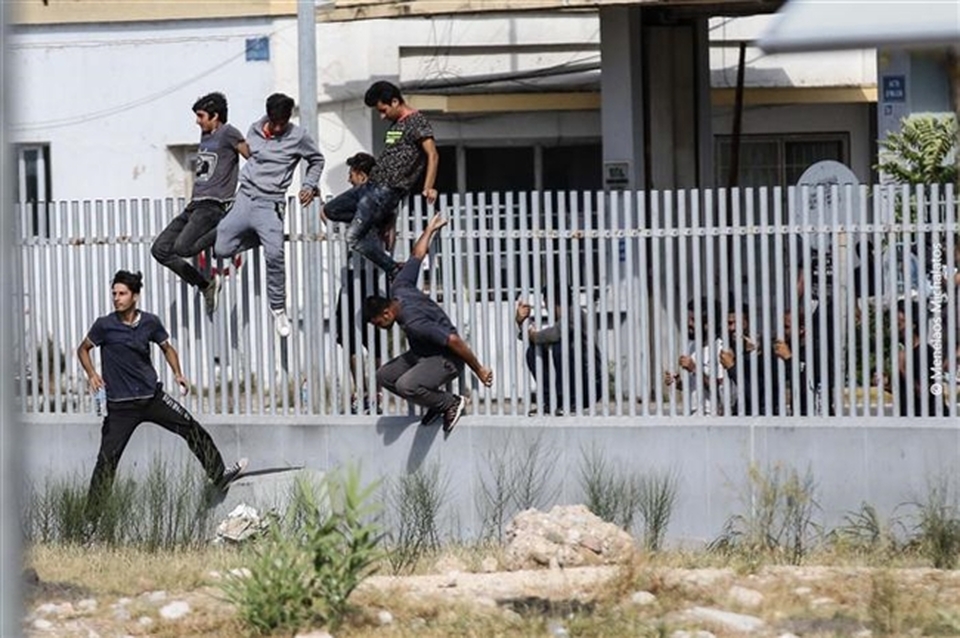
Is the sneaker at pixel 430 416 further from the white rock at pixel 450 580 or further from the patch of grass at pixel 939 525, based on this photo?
the patch of grass at pixel 939 525

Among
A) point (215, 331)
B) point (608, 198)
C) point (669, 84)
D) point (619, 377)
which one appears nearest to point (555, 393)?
point (619, 377)

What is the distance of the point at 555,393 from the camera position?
15469 millimetres

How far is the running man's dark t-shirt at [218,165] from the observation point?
1568 centimetres

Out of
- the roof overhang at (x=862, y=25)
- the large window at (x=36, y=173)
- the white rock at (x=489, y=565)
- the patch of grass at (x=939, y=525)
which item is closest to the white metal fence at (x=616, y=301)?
the patch of grass at (x=939, y=525)

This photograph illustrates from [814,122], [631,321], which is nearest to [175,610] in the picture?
[631,321]

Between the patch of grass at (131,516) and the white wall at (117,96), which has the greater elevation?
the white wall at (117,96)

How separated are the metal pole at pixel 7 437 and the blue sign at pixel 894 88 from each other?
14.0 m

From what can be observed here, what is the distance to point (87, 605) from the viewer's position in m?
12.5

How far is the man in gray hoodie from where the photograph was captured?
15.4 m

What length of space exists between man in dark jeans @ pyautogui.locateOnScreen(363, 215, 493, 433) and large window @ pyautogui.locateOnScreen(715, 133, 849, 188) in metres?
8.91

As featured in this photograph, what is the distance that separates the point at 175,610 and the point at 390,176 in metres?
4.17

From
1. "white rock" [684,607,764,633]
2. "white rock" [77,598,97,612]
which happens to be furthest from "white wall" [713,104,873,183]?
"white rock" [77,598,97,612]

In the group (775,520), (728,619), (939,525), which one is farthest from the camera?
(775,520)
